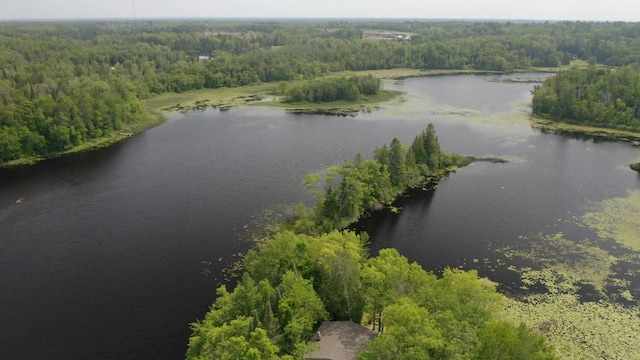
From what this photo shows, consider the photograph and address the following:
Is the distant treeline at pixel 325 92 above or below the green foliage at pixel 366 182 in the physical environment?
above

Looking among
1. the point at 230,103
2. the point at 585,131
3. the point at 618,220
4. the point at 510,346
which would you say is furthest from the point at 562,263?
the point at 230,103

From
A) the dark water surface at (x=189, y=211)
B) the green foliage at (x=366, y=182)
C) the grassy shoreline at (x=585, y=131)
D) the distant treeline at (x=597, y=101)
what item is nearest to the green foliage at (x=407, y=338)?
the dark water surface at (x=189, y=211)

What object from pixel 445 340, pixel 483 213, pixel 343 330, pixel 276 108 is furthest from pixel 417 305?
pixel 276 108

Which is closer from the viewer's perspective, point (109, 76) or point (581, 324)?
point (581, 324)

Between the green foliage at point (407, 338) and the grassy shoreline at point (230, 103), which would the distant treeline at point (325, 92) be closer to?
the grassy shoreline at point (230, 103)

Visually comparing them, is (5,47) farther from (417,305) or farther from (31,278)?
(417,305)

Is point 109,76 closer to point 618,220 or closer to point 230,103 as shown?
point 230,103

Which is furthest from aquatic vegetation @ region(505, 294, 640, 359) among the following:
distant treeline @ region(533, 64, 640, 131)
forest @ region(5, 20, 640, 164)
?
forest @ region(5, 20, 640, 164)

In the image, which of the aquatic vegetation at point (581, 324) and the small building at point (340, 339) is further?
the aquatic vegetation at point (581, 324)
